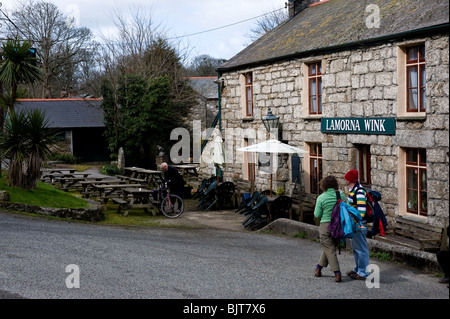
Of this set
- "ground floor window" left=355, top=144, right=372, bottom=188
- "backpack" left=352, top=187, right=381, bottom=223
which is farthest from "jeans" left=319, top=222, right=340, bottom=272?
"ground floor window" left=355, top=144, right=372, bottom=188

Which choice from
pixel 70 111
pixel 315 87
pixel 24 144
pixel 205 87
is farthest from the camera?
pixel 205 87

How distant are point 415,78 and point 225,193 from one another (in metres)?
8.60

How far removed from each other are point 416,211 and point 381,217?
4564 millimetres

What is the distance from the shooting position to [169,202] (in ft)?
54.6

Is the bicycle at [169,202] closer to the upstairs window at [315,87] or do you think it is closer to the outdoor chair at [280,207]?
the outdoor chair at [280,207]

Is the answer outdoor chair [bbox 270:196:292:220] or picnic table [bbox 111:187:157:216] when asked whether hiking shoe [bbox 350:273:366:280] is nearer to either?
outdoor chair [bbox 270:196:292:220]

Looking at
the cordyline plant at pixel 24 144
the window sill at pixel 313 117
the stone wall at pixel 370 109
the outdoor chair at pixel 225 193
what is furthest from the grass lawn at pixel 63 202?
the window sill at pixel 313 117

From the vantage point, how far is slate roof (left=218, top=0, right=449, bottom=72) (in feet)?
41.6

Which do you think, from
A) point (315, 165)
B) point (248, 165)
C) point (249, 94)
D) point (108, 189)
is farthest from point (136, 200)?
point (249, 94)

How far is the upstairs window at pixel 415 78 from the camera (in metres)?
12.6

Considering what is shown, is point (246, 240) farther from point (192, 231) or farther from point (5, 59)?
point (5, 59)

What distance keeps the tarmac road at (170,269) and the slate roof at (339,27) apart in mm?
5204

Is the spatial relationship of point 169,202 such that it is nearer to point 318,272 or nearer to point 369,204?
point 318,272
